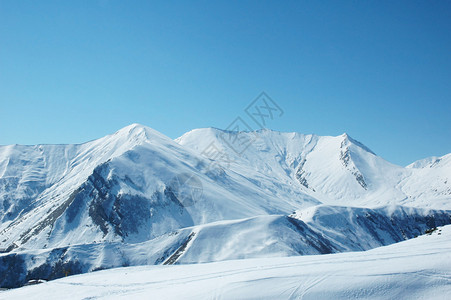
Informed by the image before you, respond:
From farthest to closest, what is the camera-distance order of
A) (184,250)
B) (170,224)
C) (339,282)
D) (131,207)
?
(131,207), (170,224), (184,250), (339,282)

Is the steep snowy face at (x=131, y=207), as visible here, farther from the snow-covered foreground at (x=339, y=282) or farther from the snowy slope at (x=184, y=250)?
the snow-covered foreground at (x=339, y=282)

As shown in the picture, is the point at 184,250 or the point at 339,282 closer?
the point at 339,282

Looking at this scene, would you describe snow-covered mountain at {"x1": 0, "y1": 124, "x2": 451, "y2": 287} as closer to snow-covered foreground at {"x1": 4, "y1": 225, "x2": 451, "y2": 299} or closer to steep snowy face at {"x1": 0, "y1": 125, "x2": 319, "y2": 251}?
steep snowy face at {"x1": 0, "y1": 125, "x2": 319, "y2": 251}

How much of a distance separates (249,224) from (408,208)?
10970 centimetres

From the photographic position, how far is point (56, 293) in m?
23.6

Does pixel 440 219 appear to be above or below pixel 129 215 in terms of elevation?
below

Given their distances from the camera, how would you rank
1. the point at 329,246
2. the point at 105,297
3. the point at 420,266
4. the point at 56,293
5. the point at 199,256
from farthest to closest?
the point at 329,246 < the point at 199,256 < the point at 56,293 < the point at 105,297 < the point at 420,266

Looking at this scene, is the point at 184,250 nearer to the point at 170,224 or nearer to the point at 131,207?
the point at 170,224

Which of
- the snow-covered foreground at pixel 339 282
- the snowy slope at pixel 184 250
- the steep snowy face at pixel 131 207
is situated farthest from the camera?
the steep snowy face at pixel 131 207

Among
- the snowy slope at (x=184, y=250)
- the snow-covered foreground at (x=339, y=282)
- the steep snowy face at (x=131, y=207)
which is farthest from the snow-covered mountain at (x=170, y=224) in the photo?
the snow-covered foreground at (x=339, y=282)

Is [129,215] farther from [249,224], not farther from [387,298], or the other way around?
[387,298]

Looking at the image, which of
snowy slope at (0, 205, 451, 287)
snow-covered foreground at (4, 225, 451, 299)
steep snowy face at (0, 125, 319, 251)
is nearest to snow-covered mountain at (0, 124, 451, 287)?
snowy slope at (0, 205, 451, 287)

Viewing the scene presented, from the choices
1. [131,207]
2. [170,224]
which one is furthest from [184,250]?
[131,207]

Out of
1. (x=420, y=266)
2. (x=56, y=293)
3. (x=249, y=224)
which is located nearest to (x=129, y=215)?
(x=249, y=224)
